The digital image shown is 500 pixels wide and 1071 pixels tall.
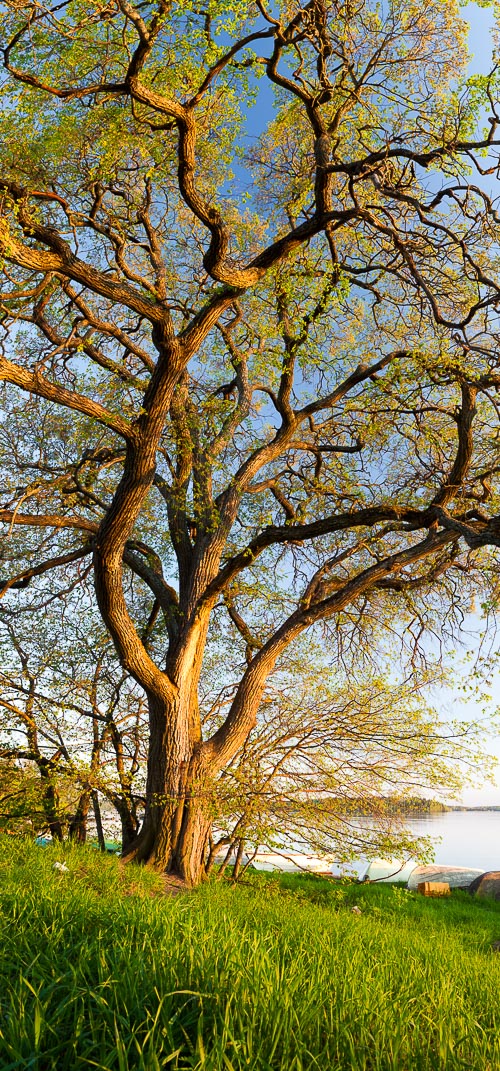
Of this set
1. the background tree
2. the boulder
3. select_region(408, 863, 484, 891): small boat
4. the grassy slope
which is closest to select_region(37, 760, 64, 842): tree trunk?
the background tree

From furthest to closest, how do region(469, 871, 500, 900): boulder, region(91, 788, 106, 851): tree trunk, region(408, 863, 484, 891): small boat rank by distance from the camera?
region(408, 863, 484, 891): small boat → region(469, 871, 500, 900): boulder → region(91, 788, 106, 851): tree trunk

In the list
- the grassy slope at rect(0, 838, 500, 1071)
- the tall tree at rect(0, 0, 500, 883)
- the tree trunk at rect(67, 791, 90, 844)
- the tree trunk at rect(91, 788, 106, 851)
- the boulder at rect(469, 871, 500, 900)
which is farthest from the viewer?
the boulder at rect(469, 871, 500, 900)

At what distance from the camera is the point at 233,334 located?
475 inches

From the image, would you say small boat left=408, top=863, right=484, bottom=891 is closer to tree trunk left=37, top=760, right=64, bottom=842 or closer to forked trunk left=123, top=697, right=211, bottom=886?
forked trunk left=123, top=697, right=211, bottom=886

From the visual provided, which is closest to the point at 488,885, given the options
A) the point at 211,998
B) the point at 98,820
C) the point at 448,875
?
the point at 448,875

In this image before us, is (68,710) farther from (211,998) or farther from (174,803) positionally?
(211,998)

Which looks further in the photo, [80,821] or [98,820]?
[98,820]

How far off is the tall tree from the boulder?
6032 millimetres

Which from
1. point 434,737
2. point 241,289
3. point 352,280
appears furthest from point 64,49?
point 434,737

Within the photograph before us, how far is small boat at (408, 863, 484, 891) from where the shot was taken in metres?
15.0

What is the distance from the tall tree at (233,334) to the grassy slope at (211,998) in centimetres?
430

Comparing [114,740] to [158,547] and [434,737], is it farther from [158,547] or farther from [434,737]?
[434,737]

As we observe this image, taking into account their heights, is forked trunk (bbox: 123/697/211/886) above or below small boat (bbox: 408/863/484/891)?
above

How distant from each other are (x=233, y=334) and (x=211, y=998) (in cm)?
1061
